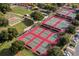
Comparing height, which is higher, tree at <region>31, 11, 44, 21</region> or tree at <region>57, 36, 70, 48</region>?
tree at <region>31, 11, 44, 21</region>

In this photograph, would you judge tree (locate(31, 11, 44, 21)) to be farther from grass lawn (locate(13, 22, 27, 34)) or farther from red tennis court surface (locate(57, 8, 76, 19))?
red tennis court surface (locate(57, 8, 76, 19))

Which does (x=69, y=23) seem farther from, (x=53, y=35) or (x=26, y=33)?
(x=26, y=33)

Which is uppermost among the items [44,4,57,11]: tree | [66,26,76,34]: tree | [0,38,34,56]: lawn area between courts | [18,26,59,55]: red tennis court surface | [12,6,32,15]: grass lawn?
[44,4,57,11]: tree

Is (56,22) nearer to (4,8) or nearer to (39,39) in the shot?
(39,39)

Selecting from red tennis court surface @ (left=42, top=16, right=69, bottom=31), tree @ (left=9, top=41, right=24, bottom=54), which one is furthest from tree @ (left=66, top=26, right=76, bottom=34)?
tree @ (left=9, top=41, right=24, bottom=54)

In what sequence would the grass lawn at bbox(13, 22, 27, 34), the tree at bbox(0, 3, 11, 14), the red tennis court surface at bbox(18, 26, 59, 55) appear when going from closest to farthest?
1. the red tennis court surface at bbox(18, 26, 59, 55)
2. the grass lawn at bbox(13, 22, 27, 34)
3. the tree at bbox(0, 3, 11, 14)

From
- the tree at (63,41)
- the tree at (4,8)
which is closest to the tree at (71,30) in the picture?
the tree at (63,41)

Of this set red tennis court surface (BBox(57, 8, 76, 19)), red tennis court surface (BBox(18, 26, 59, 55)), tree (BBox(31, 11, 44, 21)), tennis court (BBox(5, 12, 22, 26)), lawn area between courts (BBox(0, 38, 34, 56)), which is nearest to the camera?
lawn area between courts (BBox(0, 38, 34, 56))

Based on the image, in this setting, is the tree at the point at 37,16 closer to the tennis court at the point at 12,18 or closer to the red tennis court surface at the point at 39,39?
the tennis court at the point at 12,18
